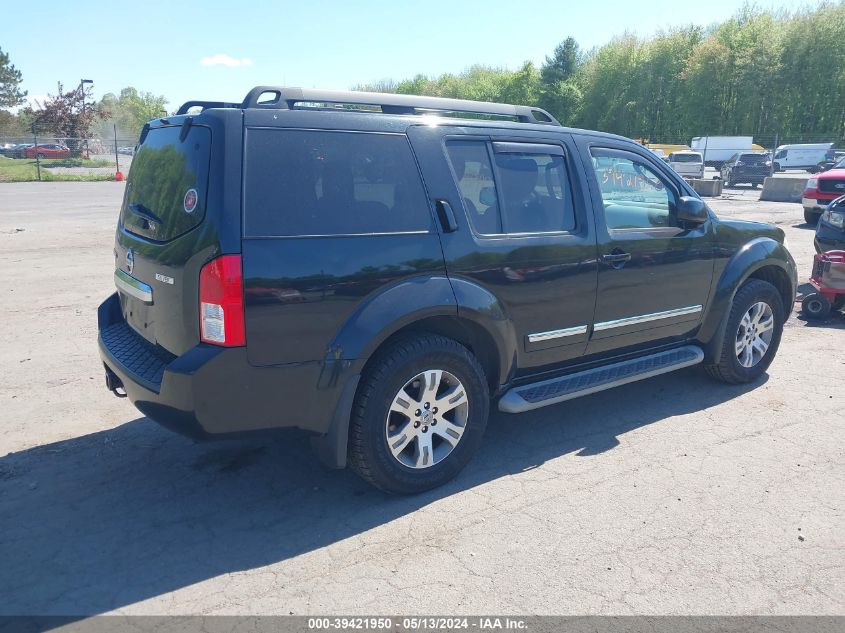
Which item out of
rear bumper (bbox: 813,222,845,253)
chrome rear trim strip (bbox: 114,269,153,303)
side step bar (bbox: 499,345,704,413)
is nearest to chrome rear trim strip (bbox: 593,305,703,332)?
side step bar (bbox: 499,345,704,413)

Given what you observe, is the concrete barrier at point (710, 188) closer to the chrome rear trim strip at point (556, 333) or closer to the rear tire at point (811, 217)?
the rear tire at point (811, 217)

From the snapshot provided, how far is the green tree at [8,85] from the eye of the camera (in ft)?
205

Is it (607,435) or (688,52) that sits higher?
(688,52)

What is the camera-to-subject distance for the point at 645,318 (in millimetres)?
4688

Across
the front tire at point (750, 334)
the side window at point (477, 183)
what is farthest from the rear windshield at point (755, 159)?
the side window at point (477, 183)

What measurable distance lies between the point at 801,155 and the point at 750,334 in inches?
1657

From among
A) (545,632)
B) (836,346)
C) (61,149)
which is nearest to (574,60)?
(61,149)

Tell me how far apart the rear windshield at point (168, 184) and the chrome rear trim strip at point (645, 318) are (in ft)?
Result: 8.53

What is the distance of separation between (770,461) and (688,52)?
254 ft

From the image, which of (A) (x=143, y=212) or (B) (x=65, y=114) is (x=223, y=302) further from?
(B) (x=65, y=114)

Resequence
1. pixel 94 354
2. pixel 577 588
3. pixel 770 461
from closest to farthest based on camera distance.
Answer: pixel 577 588, pixel 770 461, pixel 94 354

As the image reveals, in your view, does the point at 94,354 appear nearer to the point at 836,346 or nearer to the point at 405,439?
the point at 405,439

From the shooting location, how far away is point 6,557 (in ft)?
10.1

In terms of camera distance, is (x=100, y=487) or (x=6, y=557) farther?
(x=100, y=487)
